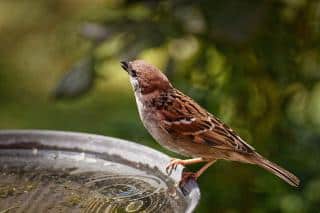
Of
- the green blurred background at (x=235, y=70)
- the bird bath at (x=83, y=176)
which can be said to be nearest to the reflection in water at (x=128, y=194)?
the bird bath at (x=83, y=176)

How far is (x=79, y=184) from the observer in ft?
9.34

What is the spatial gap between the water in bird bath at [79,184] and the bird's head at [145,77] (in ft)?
1.42

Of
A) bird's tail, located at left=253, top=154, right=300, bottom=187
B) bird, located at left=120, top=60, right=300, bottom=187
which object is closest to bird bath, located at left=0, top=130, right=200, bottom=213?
bird, located at left=120, top=60, right=300, bottom=187

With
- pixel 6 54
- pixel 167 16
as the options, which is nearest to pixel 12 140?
A: pixel 167 16

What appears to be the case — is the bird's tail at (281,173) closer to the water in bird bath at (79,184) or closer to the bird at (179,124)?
the bird at (179,124)

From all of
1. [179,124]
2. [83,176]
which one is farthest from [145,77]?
[83,176]

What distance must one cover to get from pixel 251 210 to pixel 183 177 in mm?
Answer: 1406

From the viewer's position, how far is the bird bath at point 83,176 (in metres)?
2.61

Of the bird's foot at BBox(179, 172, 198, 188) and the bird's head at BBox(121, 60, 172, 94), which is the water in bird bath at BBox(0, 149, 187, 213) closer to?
the bird's foot at BBox(179, 172, 198, 188)

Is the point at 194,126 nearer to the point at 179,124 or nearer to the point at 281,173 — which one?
the point at 179,124

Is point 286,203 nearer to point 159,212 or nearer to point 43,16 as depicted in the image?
point 159,212

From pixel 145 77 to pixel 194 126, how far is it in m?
0.26

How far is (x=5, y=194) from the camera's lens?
2738 mm

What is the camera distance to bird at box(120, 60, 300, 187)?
329 cm
